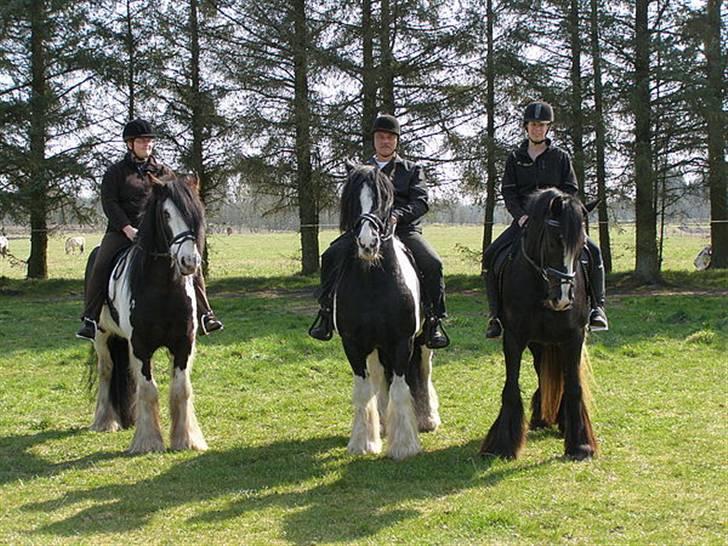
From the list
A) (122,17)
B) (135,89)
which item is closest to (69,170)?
(135,89)

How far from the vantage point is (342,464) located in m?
6.88

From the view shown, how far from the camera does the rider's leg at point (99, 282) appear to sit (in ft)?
26.6

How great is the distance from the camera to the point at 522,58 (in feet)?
66.9

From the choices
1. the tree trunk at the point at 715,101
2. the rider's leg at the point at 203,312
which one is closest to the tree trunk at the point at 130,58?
the tree trunk at the point at 715,101

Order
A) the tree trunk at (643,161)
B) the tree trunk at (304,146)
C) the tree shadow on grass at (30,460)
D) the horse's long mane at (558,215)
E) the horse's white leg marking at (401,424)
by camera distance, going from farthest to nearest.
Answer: the tree trunk at (304,146)
the tree trunk at (643,161)
the horse's white leg marking at (401,424)
the tree shadow on grass at (30,460)
the horse's long mane at (558,215)

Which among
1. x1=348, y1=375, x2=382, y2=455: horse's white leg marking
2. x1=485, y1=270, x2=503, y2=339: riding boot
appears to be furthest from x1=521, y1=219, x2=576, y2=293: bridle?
x1=348, y1=375, x2=382, y2=455: horse's white leg marking

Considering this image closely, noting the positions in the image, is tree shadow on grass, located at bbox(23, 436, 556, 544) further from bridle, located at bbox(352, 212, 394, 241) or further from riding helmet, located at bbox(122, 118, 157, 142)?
riding helmet, located at bbox(122, 118, 157, 142)

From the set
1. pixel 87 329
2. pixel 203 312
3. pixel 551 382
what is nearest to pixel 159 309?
pixel 203 312

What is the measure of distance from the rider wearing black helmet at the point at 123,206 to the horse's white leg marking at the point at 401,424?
201 centimetres

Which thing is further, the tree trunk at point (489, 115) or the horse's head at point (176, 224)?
the tree trunk at point (489, 115)

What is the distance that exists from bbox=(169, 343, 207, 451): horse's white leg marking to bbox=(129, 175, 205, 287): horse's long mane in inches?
38.2

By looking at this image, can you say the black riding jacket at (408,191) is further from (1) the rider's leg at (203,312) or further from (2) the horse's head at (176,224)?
(1) the rider's leg at (203,312)

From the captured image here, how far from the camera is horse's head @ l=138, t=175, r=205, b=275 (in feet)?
21.9

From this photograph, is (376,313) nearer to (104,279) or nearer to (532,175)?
(532,175)
